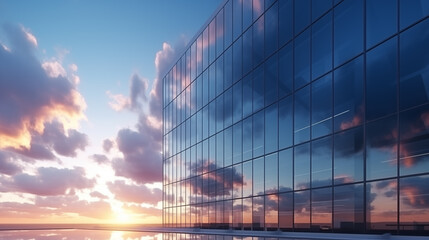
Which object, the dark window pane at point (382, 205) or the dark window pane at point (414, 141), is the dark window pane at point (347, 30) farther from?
the dark window pane at point (382, 205)

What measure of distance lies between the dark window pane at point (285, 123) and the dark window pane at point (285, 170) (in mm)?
→ 490

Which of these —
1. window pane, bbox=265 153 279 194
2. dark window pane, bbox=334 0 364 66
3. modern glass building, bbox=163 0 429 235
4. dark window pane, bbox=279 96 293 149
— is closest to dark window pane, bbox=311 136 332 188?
modern glass building, bbox=163 0 429 235

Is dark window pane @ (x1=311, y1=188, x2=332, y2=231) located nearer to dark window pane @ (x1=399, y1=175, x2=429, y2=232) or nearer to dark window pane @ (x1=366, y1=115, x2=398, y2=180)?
dark window pane @ (x1=366, y1=115, x2=398, y2=180)

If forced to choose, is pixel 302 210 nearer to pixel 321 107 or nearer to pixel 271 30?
pixel 321 107

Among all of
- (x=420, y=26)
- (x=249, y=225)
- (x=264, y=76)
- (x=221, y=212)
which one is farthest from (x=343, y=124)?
(x=221, y=212)

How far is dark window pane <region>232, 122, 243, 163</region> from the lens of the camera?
26.8m

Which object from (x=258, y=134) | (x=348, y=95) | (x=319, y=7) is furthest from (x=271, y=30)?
(x=348, y=95)

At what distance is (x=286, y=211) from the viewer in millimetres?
20328

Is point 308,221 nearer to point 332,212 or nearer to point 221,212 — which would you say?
point 332,212

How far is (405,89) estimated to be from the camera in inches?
521

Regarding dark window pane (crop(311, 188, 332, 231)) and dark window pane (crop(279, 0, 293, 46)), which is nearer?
dark window pane (crop(311, 188, 332, 231))

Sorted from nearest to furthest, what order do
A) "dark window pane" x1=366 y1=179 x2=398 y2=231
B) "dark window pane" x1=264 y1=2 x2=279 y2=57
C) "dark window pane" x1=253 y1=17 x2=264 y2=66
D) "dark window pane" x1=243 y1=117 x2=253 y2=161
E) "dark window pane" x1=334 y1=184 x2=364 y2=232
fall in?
"dark window pane" x1=366 y1=179 x2=398 y2=231 < "dark window pane" x1=334 y1=184 x2=364 y2=232 < "dark window pane" x1=264 y1=2 x2=279 y2=57 < "dark window pane" x1=253 y1=17 x2=264 y2=66 < "dark window pane" x1=243 y1=117 x2=253 y2=161

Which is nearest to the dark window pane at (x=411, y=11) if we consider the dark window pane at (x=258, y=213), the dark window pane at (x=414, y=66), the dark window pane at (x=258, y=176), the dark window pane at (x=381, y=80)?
the dark window pane at (x=414, y=66)

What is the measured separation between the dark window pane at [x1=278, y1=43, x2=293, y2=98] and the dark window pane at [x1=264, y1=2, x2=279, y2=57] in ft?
3.75
